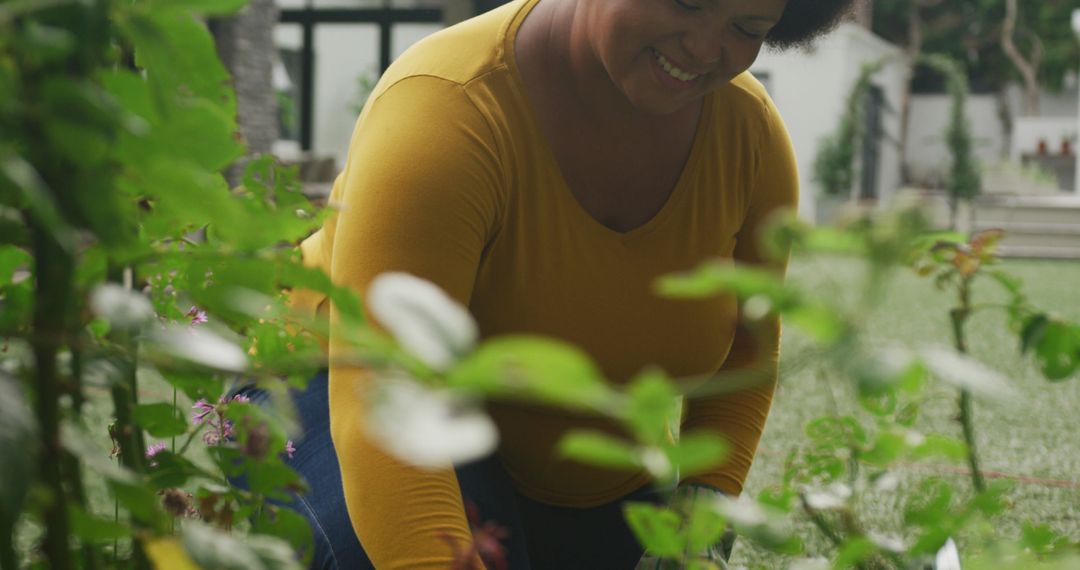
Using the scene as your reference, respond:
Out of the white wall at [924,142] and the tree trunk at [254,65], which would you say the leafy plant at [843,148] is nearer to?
the tree trunk at [254,65]

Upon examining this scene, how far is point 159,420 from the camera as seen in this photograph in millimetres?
531

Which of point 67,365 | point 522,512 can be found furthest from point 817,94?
point 67,365

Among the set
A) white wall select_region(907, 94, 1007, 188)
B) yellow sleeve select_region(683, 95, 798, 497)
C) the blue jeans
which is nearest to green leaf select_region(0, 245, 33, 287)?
the blue jeans

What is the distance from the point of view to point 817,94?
750 inches

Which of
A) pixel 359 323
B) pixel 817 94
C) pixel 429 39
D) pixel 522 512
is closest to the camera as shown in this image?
pixel 359 323

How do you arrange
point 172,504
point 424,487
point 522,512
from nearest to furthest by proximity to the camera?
point 172,504
point 424,487
point 522,512

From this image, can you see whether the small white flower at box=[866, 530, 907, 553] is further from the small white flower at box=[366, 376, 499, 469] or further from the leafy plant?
the leafy plant

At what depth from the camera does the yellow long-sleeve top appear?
111cm

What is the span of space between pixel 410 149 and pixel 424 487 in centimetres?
31

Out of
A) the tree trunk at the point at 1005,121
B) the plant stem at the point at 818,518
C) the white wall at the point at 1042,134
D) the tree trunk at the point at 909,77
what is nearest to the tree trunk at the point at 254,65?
the plant stem at the point at 818,518

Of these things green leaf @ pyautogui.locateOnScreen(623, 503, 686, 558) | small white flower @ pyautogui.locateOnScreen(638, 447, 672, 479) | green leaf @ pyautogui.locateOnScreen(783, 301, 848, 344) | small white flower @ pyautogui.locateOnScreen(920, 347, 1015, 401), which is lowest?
green leaf @ pyautogui.locateOnScreen(623, 503, 686, 558)

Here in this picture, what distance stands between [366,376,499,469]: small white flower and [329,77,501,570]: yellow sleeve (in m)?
0.80

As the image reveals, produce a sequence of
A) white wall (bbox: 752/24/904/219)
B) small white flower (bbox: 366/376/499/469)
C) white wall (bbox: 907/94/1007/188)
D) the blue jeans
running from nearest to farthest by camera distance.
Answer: small white flower (bbox: 366/376/499/469)
the blue jeans
white wall (bbox: 752/24/904/219)
white wall (bbox: 907/94/1007/188)

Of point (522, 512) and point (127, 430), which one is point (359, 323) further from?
point (522, 512)
